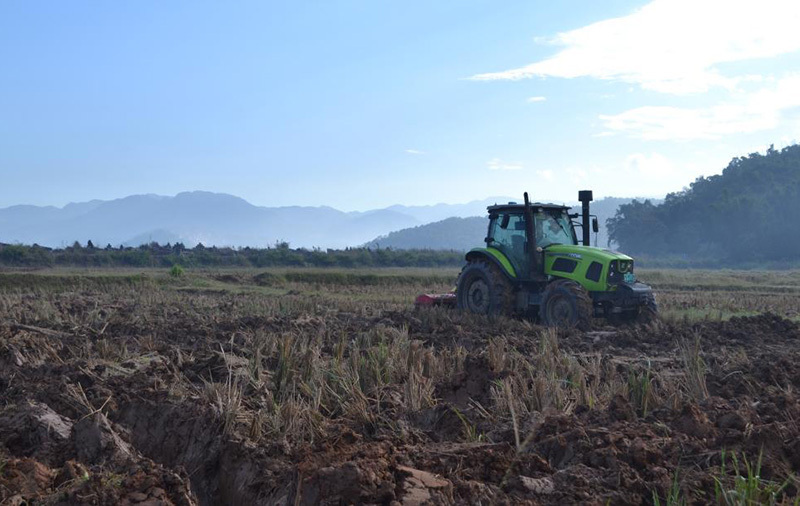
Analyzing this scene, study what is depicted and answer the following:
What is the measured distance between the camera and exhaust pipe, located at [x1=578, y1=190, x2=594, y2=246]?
14562 mm

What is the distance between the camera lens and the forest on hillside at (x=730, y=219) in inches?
2766

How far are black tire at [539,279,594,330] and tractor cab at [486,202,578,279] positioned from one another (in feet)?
2.36

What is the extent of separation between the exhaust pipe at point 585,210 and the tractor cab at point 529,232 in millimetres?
207

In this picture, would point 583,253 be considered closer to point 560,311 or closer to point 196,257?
point 560,311

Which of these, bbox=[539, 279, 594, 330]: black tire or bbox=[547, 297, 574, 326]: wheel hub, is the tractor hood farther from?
bbox=[547, 297, 574, 326]: wheel hub

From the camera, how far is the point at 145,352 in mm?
10070

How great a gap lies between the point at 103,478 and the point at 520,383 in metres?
3.67

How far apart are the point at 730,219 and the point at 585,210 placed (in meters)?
64.5

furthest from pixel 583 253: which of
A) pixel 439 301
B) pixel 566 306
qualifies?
pixel 439 301

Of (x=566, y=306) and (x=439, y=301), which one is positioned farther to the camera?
(x=439, y=301)

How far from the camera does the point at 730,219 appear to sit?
73875mm

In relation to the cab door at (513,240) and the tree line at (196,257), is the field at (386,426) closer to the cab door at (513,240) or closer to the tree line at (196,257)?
the cab door at (513,240)

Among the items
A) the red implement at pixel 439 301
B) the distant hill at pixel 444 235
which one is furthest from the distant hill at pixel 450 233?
the red implement at pixel 439 301

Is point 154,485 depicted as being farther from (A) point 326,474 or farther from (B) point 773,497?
(B) point 773,497
